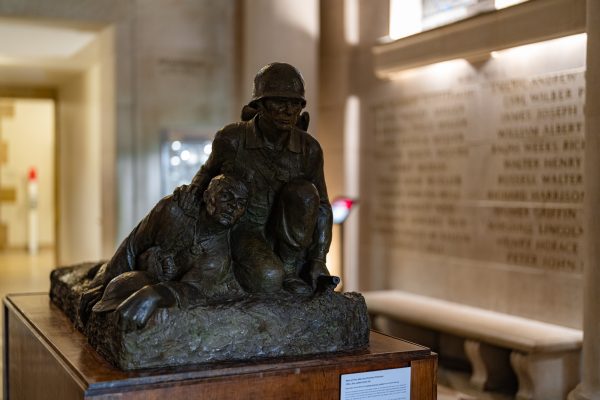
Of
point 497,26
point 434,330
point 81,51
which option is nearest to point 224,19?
point 81,51

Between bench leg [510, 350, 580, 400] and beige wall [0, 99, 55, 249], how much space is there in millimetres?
13842

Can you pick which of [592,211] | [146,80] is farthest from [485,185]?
[146,80]

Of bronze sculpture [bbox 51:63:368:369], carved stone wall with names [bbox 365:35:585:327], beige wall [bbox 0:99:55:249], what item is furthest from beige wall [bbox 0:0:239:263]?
beige wall [bbox 0:99:55:249]

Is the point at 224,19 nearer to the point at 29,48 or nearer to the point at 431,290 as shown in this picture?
the point at 29,48

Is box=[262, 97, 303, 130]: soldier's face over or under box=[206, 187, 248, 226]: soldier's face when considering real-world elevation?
over

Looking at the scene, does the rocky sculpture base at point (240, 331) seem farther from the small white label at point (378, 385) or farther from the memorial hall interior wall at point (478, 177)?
the memorial hall interior wall at point (478, 177)

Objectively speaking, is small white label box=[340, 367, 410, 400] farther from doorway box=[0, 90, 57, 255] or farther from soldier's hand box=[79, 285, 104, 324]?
doorway box=[0, 90, 57, 255]

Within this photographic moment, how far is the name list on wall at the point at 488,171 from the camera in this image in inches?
243

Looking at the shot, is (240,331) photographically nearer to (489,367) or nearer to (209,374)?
(209,374)

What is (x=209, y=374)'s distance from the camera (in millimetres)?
3305

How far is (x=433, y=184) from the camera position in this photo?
7.62 m

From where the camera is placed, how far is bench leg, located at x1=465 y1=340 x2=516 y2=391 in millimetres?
6184

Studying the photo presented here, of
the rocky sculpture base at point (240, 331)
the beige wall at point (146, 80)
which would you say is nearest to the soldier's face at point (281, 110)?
the rocky sculpture base at point (240, 331)

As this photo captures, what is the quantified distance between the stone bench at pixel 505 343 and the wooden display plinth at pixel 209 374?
2041mm
